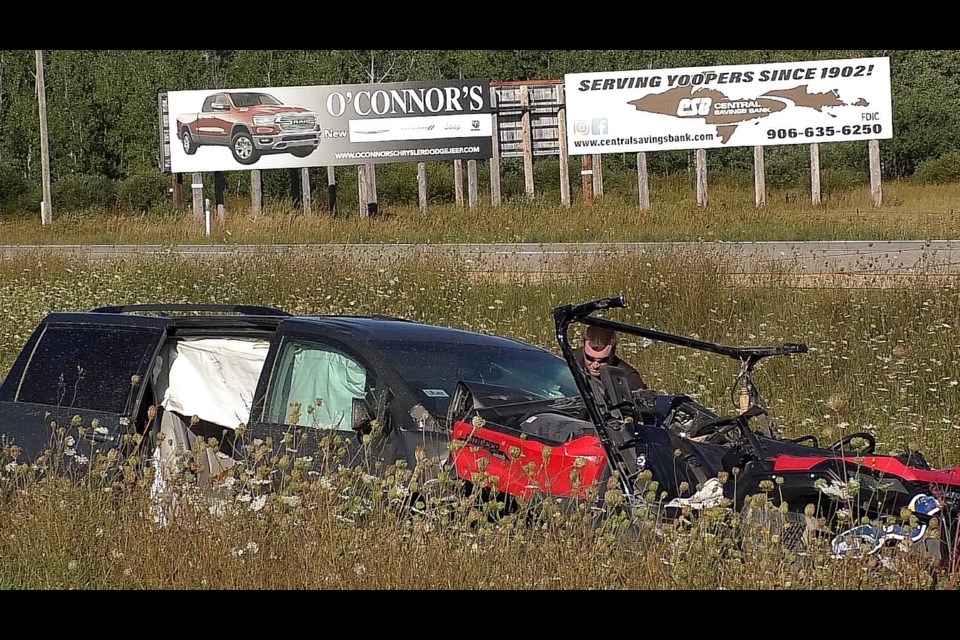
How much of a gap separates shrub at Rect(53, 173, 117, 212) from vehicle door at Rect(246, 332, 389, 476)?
155ft

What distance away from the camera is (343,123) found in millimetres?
35188

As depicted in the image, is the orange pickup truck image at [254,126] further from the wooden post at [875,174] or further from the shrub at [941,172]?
the shrub at [941,172]

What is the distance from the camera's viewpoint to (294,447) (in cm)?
622

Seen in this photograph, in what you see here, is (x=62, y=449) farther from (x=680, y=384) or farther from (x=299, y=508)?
(x=680, y=384)

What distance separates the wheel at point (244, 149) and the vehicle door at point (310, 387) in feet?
96.1

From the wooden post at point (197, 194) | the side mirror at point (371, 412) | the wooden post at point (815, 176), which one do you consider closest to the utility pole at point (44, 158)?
the wooden post at point (197, 194)

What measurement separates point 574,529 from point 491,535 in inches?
13.1

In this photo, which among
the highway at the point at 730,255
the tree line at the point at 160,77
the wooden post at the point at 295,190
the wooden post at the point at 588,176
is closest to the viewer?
the highway at the point at 730,255

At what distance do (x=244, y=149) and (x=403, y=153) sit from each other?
14.6 ft

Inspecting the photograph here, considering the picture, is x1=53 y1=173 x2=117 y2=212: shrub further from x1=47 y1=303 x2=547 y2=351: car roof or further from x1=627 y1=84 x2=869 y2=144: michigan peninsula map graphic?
x1=47 y1=303 x2=547 y2=351: car roof

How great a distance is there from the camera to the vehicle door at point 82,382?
7.23m

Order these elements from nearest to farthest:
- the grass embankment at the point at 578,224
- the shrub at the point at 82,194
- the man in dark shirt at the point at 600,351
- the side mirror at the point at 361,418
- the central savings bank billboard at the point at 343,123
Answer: the side mirror at the point at 361,418 → the man in dark shirt at the point at 600,351 → the grass embankment at the point at 578,224 → the central savings bank billboard at the point at 343,123 → the shrub at the point at 82,194

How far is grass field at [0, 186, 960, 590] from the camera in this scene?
4.94m

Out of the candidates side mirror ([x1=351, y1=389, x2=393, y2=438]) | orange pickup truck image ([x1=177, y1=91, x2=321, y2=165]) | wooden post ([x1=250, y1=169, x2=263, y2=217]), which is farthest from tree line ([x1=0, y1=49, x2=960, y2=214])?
side mirror ([x1=351, y1=389, x2=393, y2=438])
